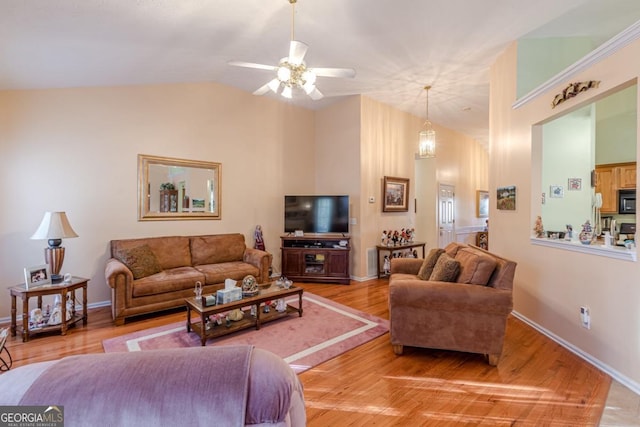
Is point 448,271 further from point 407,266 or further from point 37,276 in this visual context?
point 37,276

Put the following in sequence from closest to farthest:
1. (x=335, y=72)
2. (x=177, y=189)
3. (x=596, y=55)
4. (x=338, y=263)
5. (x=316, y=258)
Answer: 1. (x=596, y=55)
2. (x=335, y=72)
3. (x=177, y=189)
4. (x=338, y=263)
5. (x=316, y=258)

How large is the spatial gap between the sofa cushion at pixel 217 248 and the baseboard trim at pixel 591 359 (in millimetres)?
4109

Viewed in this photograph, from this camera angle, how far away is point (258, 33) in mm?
3154

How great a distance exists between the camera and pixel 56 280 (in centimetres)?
314

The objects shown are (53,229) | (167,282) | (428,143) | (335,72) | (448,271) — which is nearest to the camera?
(448,271)

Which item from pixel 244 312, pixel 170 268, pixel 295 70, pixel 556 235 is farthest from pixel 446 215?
pixel 170 268

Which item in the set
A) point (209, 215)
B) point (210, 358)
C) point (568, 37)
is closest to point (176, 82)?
point (209, 215)

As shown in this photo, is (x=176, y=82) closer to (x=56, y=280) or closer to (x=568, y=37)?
(x=56, y=280)

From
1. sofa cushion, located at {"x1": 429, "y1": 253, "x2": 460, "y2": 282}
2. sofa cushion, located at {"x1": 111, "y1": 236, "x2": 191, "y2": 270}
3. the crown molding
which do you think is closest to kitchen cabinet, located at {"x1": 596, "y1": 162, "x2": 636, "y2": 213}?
the crown molding

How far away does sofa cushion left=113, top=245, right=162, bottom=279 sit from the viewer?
3.52 meters

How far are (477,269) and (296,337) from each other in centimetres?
188

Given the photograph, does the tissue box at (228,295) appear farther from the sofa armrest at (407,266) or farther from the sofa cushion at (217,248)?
the sofa armrest at (407,266)

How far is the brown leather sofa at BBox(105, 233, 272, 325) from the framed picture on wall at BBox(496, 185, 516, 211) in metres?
3.41

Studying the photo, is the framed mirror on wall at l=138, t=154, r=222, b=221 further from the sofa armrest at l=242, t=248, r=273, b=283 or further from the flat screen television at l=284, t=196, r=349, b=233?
the flat screen television at l=284, t=196, r=349, b=233
